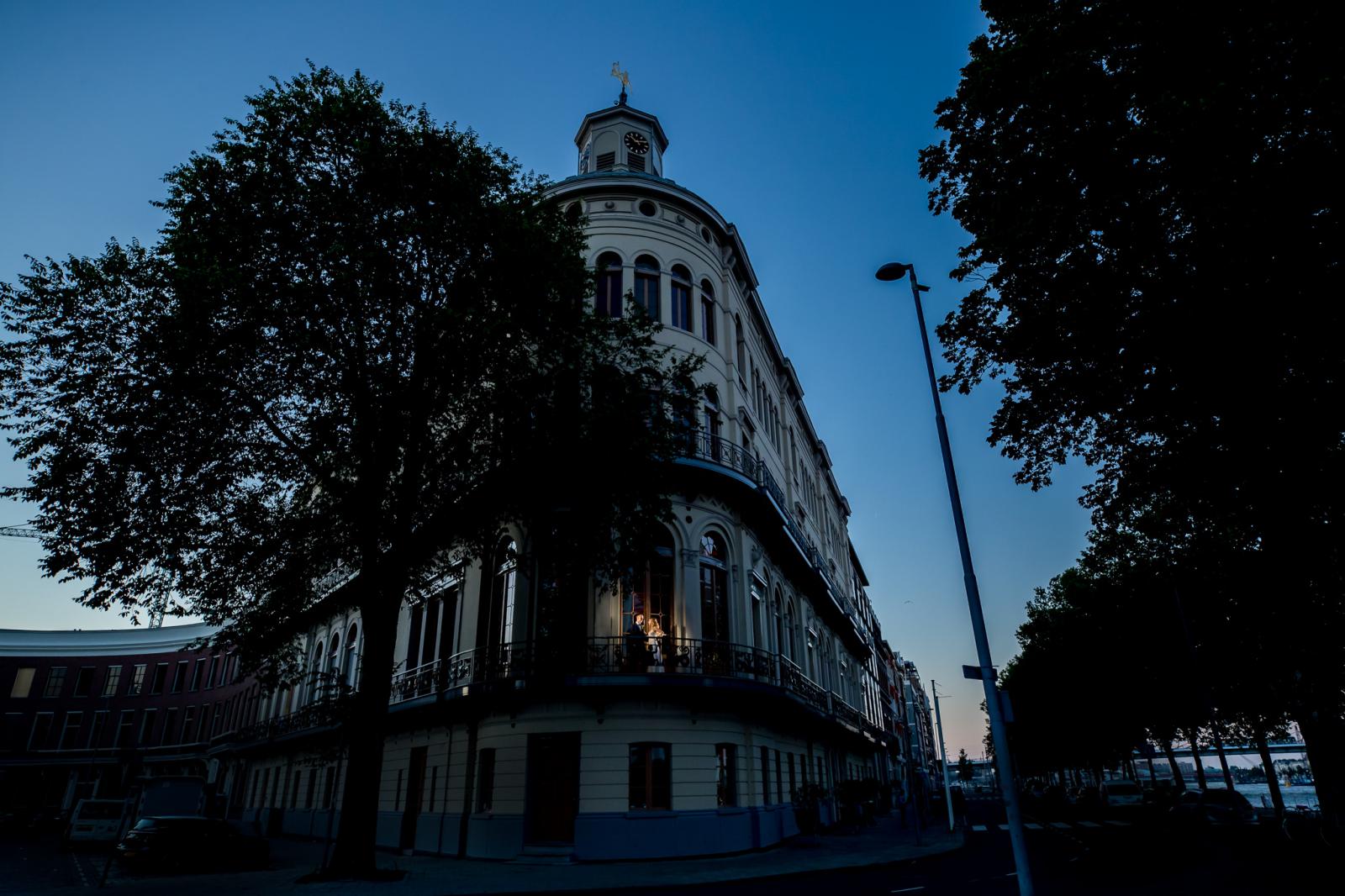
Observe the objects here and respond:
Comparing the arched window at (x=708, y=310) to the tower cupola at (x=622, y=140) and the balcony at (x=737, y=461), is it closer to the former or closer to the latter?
the balcony at (x=737, y=461)

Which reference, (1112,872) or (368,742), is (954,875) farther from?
(368,742)

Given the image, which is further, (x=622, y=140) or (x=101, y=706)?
(x=101, y=706)

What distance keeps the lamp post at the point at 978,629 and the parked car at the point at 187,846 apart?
737 inches

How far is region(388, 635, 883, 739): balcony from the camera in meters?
17.5

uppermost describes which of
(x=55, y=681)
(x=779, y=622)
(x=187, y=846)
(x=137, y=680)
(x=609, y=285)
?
(x=609, y=285)

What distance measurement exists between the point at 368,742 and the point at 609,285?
15264 mm

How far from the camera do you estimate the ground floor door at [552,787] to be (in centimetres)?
1734

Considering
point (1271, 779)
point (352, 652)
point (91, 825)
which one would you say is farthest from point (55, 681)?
point (1271, 779)

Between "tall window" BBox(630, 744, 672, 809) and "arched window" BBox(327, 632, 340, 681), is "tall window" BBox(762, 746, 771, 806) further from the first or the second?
"arched window" BBox(327, 632, 340, 681)

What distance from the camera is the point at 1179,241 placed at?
11.5 m

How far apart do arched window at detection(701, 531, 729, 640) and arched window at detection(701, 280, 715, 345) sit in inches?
298

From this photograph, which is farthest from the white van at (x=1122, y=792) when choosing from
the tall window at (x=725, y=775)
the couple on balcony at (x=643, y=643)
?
the couple on balcony at (x=643, y=643)

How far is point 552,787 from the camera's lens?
1778 centimetres

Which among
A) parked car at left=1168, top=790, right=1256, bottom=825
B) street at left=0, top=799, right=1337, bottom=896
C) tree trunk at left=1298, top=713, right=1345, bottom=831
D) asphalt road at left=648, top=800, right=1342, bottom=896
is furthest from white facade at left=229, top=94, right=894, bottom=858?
parked car at left=1168, top=790, right=1256, bottom=825
